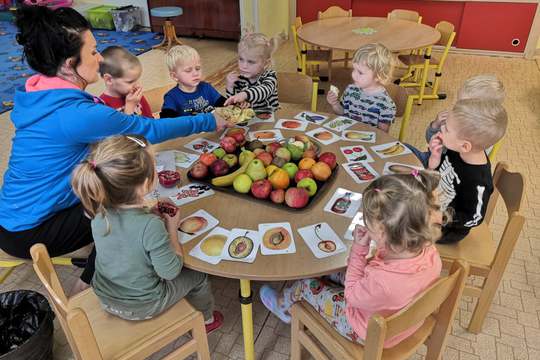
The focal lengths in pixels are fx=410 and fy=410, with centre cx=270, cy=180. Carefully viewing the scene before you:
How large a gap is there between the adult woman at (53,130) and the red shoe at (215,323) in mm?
612

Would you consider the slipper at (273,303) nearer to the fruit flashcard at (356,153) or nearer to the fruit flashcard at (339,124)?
the fruit flashcard at (356,153)

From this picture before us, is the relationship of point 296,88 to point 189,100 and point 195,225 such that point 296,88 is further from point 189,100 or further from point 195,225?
point 195,225

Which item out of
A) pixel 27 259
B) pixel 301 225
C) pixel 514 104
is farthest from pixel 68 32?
pixel 514 104

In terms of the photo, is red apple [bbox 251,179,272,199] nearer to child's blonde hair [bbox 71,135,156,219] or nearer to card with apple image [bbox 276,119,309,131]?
child's blonde hair [bbox 71,135,156,219]

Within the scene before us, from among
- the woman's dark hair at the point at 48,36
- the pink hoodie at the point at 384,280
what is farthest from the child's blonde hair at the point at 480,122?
the woman's dark hair at the point at 48,36

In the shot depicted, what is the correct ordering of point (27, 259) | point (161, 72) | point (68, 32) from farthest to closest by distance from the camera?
1. point (161, 72)
2. point (27, 259)
3. point (68, 32)

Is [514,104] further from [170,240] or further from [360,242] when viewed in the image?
[170,240]

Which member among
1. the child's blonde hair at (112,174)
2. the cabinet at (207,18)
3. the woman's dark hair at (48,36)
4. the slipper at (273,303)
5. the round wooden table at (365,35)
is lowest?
the slipper at (273,303)

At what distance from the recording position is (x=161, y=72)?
5480 millimetres

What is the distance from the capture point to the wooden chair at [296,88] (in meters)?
2.80

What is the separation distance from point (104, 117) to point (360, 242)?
47.4 inches

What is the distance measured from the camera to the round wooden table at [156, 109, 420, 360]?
1.36 meters

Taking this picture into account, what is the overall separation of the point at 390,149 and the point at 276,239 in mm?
897

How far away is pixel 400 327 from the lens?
46.6 inches
